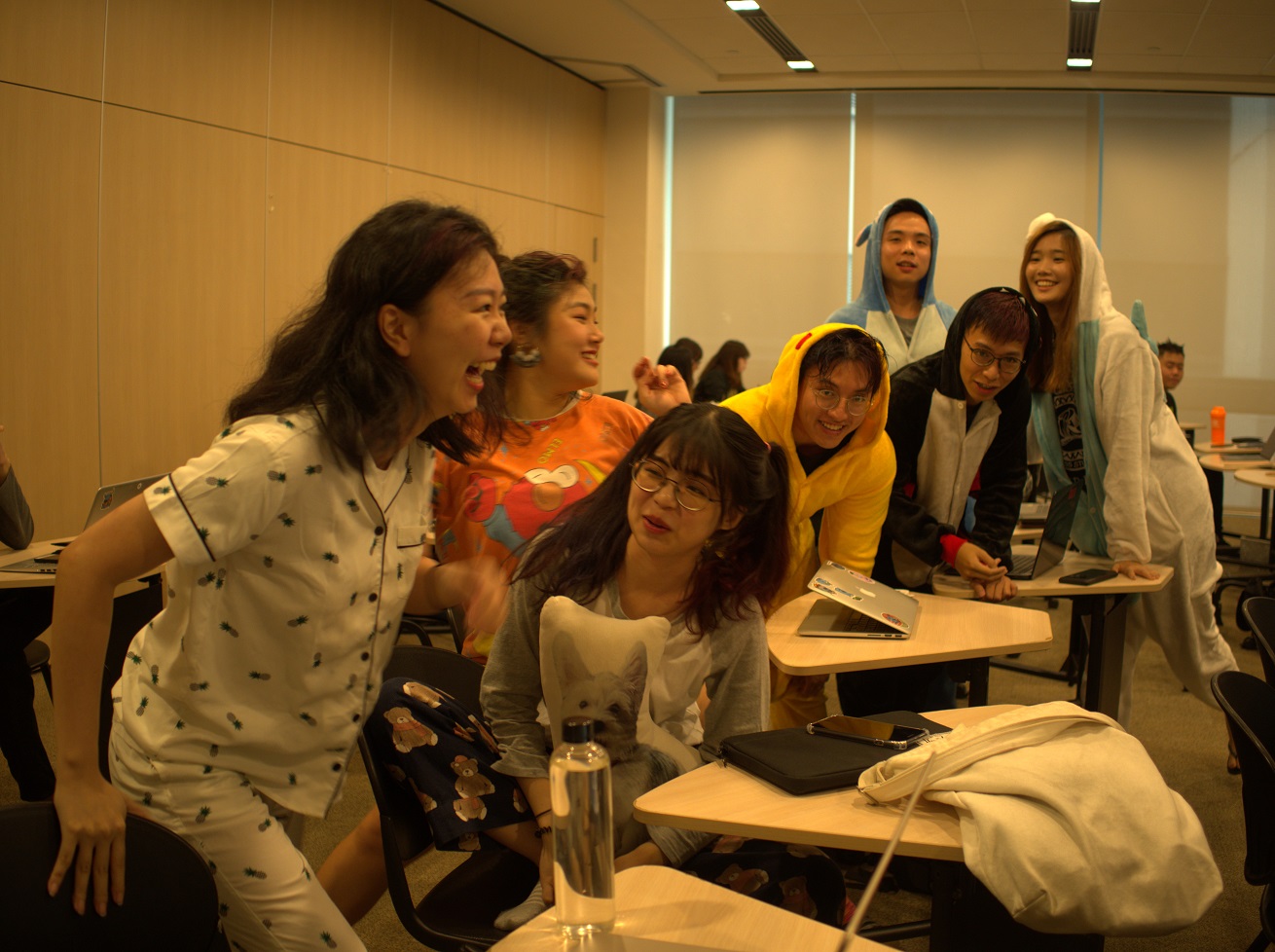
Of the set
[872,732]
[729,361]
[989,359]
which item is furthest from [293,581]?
[729,361]

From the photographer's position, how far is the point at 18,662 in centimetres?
310

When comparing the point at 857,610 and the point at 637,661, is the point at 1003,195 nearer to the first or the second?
the point at 857,610

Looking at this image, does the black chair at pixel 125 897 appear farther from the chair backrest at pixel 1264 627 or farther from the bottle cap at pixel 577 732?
the chair backrest at pixel 1264 627

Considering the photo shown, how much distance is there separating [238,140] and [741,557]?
15.1 feet

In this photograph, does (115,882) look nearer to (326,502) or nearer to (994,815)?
(326,502)

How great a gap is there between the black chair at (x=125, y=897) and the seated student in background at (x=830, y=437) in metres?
1.55

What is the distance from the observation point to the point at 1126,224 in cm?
941

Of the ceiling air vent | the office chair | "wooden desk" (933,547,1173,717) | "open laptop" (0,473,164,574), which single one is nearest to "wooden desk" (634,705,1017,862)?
"wooden desk" (933,547,1173,717)

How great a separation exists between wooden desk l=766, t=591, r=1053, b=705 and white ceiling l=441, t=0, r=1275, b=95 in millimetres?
5540

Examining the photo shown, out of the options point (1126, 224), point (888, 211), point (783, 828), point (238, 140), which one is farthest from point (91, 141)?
point (1126, 224)

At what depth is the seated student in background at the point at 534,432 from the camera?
2.28 meters

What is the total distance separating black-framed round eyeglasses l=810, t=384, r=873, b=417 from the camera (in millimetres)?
2564

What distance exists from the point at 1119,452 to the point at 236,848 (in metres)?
2.63

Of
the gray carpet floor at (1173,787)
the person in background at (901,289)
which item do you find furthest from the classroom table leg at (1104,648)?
the person in background at (901,289)
